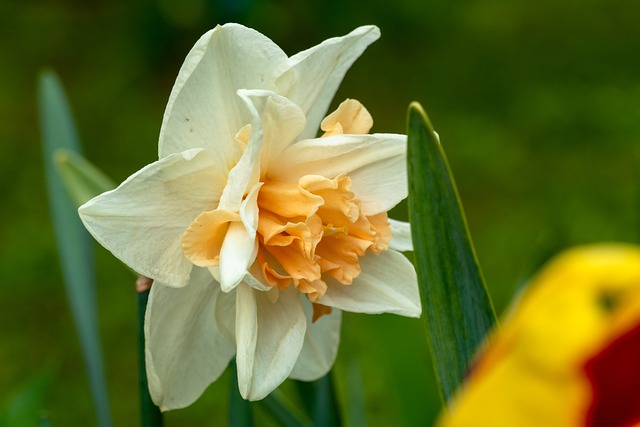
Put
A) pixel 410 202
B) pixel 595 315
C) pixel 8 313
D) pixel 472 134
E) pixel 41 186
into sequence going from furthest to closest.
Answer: pixel 472 134 < pixel 41 186 < pixel 8 313 < pixel 410 202 < pixel 595 315

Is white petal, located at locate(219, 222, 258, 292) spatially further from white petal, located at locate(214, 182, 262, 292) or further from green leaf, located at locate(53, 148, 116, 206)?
green leaf, located at locate(53, 148, 116, 206)

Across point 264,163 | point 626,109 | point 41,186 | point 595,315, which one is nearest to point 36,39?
point 41,186

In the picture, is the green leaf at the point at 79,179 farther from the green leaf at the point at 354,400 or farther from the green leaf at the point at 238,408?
the green leaf at the point at 354,400

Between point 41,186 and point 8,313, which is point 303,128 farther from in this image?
point 41,186

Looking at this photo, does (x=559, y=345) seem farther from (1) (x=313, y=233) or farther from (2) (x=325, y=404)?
(2) (x=325, y=404)

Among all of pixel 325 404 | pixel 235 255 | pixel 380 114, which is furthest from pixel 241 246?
pixel 380 114

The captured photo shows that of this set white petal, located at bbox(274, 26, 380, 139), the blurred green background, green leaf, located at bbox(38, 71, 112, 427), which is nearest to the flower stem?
white petal, located at bbox(274, 26, 380, 139)
